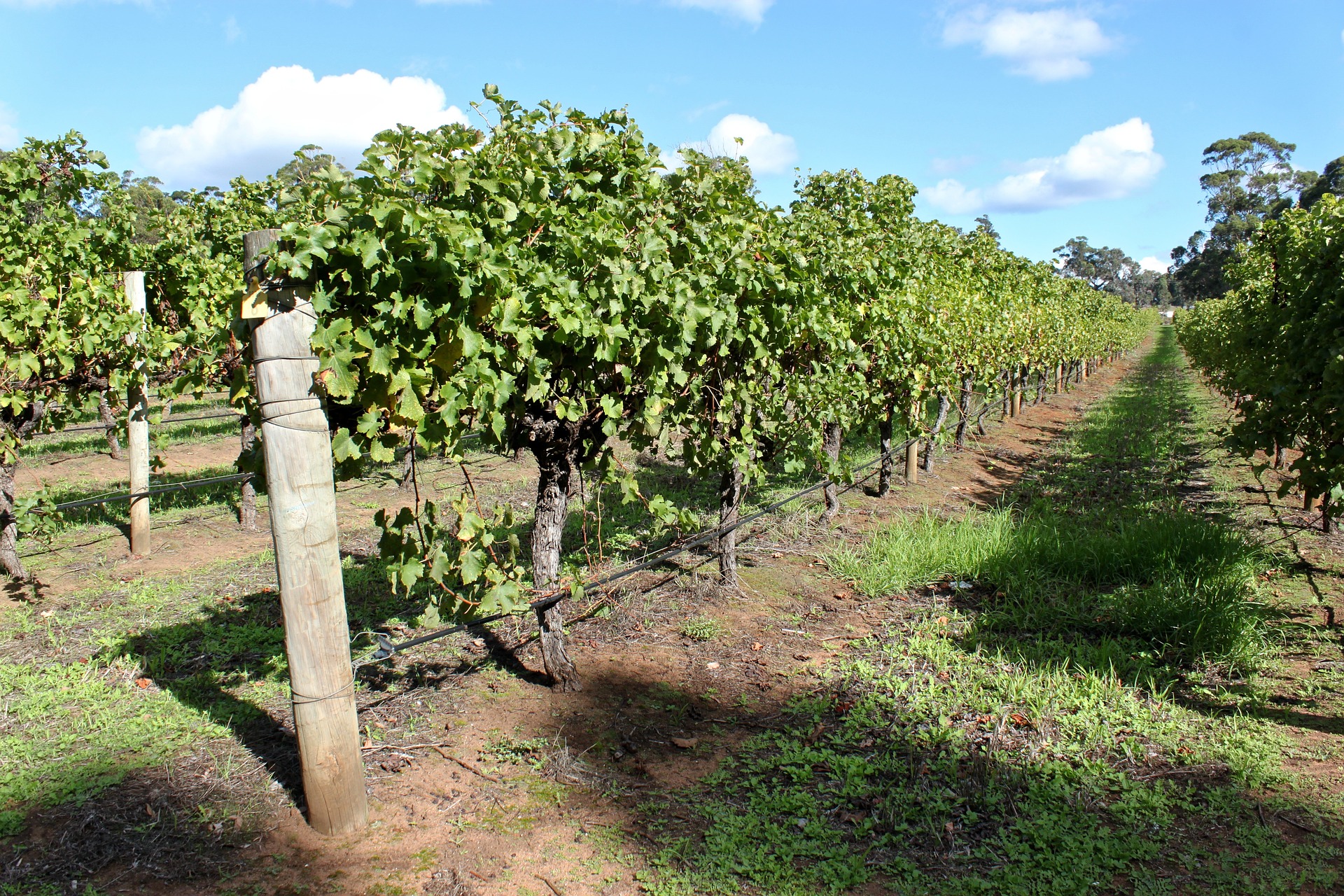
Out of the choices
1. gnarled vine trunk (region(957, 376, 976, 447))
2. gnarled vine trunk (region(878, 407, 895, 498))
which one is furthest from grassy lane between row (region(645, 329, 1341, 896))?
gnarled vine trunk (region(957, 376, 976, 447))

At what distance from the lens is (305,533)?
2787 mm

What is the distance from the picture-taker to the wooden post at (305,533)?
8.92ft

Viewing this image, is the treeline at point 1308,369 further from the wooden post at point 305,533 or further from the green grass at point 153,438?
the green grass at point 153,438

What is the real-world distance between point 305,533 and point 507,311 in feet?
3.57

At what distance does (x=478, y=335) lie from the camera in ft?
10.1

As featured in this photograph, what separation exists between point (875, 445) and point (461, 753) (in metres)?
8.55

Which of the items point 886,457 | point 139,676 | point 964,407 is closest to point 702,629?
point 139,676

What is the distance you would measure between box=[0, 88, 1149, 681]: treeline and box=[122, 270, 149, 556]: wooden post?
0.14 m

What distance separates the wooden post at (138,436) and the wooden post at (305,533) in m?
4.73

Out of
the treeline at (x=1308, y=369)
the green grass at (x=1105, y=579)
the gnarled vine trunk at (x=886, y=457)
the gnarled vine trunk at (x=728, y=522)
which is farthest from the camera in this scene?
the gnarled vine trunk at (x=886, y=457)

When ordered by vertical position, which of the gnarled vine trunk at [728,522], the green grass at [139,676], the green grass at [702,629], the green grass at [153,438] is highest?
the green grass at [153,438]

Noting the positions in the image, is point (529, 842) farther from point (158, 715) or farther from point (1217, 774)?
point (1217, 774)

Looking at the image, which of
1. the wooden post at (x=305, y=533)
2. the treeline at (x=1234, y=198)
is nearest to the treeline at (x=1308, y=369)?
the wooden post at (x=305, y=533)

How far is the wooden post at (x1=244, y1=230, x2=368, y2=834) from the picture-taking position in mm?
2719
